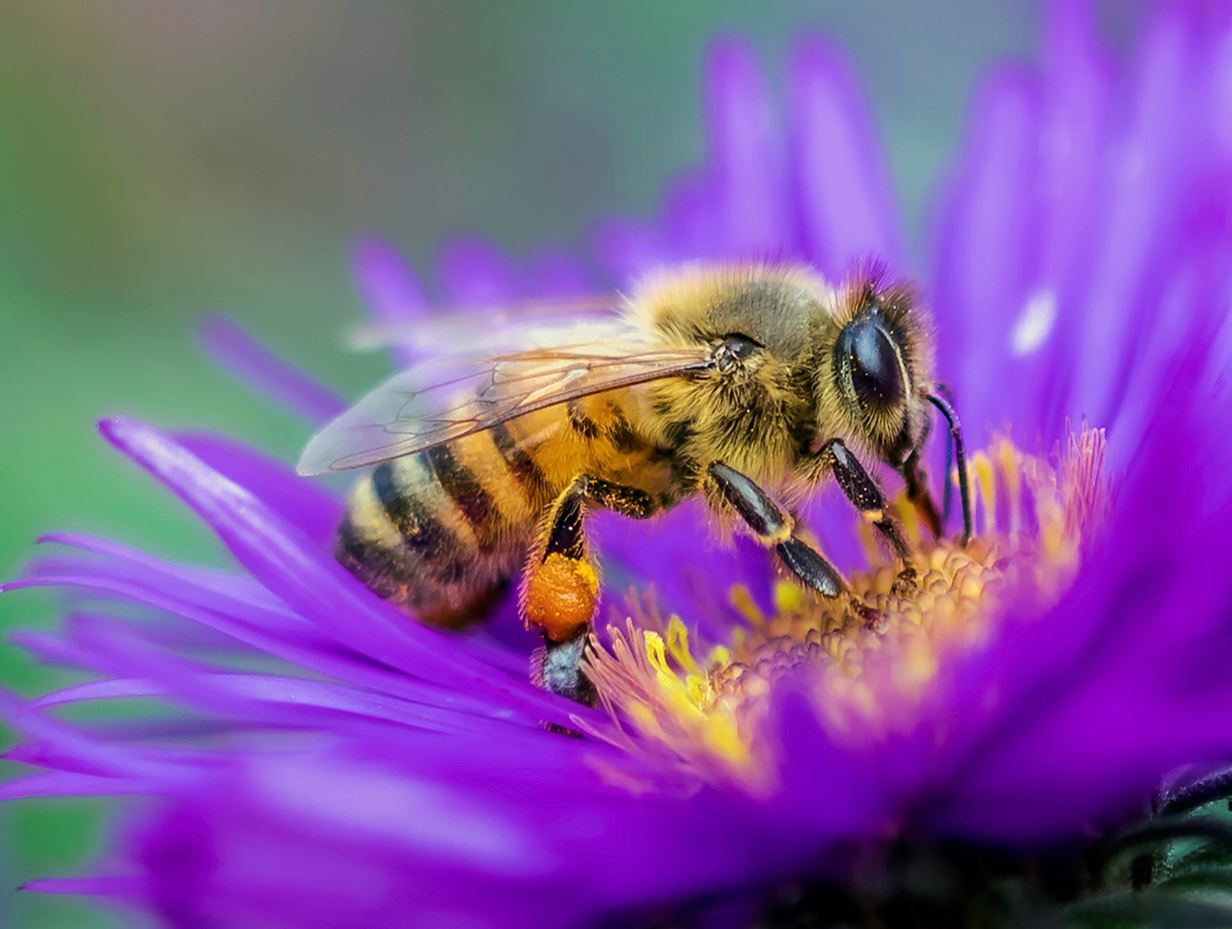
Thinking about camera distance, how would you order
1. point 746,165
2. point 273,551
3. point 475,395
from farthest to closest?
point 746,165
point 475,395
point 273,551

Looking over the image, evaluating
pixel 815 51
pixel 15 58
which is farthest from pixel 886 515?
pixel 15 58

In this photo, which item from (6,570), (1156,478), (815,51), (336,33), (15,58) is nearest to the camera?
(1156,478)

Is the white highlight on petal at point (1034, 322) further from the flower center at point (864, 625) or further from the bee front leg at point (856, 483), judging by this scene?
the bee front leg at point (856, 483)

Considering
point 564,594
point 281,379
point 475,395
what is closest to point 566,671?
point 564,594

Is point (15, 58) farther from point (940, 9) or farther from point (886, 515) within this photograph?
point (886, 515)

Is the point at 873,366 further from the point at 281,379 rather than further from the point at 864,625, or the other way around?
the point at 281,379

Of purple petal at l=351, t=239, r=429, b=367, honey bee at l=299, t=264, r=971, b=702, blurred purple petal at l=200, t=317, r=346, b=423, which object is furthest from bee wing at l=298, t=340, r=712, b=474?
purple petal at l=351, t=239, r=429, b=367

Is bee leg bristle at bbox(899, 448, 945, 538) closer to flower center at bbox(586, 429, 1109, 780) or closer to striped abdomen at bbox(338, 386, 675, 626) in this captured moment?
flower center at bbox(586, 429, 1109, 780)

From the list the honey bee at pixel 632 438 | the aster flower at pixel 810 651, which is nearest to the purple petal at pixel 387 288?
the aster flower at pixel 810 651
